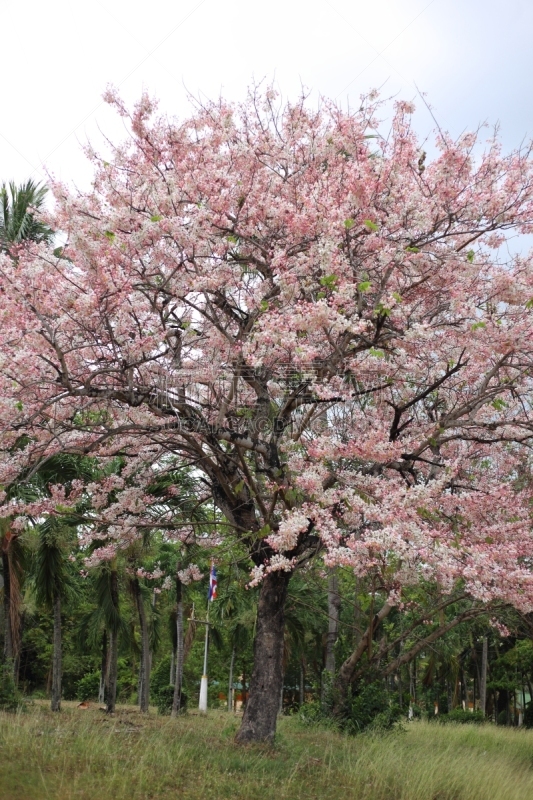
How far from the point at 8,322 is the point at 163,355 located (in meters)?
1.82

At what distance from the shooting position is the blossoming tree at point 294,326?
755 cm

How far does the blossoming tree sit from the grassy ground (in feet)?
3.83

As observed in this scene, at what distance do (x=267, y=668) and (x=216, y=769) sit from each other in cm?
209

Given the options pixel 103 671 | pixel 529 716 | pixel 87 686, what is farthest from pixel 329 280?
pixel 87 686

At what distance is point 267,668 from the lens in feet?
31.7

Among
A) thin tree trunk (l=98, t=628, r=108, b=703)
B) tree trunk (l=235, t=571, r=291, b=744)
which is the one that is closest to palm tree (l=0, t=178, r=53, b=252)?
tree trunk (l=235, t=571, r=291, b=744)

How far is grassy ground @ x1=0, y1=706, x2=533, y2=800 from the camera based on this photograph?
668 centimetres

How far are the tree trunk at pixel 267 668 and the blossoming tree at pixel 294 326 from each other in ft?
0.10

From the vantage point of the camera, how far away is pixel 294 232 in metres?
→ 8.52

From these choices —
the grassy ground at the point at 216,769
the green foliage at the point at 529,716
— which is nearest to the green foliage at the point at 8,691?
the grassy ground at the point at 216,769

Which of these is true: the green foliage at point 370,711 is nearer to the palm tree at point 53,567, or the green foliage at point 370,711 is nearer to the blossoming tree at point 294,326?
the blossoming tree at point 294,326

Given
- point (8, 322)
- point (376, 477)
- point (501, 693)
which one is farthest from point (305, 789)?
point (501, 693)

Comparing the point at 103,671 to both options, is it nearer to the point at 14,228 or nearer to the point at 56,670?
the point at 56,670

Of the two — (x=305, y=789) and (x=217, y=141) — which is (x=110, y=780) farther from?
(x=217, y=141)
